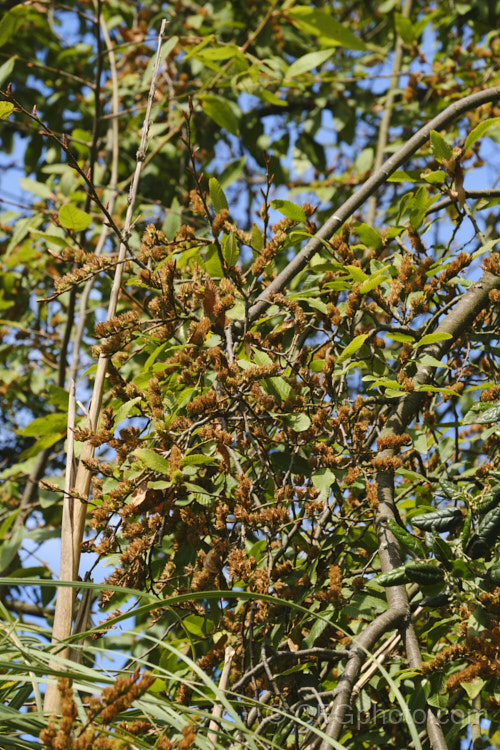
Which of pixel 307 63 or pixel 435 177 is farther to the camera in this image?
pixel 307 63

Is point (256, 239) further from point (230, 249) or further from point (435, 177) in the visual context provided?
point (435, 177)

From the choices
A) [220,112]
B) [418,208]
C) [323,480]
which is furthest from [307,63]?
[323,480]

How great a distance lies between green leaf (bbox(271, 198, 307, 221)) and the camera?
139cm

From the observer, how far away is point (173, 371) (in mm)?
1286

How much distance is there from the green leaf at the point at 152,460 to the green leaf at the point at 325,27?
1.47 meters

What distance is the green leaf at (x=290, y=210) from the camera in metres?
1.39

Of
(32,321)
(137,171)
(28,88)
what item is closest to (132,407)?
(137,171)

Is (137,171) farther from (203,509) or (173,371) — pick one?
(203,509)

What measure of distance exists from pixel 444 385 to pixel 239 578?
2.28ft

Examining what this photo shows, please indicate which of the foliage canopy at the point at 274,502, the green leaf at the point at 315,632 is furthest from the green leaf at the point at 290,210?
the green leaf at the point at 315,632

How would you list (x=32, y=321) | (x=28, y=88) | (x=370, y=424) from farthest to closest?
(x=28, y=88), (x=32, y=321), (x=370, y=424)

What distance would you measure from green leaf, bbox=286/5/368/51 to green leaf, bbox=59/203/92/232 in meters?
1.00

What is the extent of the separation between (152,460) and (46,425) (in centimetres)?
91

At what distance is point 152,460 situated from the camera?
1.04 meters
